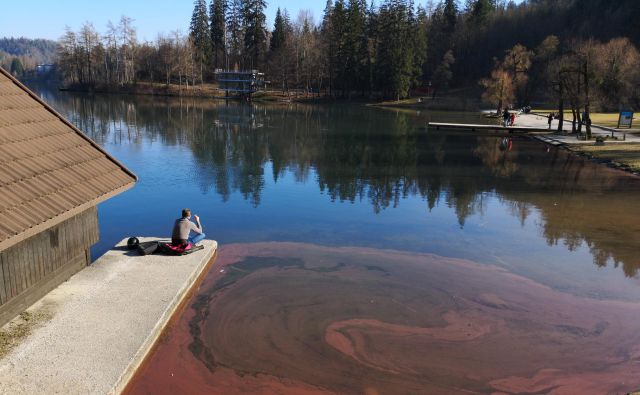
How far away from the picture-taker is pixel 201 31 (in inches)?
4540

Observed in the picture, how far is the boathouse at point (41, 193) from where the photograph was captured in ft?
27.0

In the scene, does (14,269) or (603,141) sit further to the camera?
(603,141)

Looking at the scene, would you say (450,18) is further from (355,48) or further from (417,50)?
(355,48)

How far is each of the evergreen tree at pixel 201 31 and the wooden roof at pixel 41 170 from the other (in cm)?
10586

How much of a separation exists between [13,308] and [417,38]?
88.6m

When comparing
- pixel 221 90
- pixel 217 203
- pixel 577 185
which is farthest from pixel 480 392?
pixel 221 90

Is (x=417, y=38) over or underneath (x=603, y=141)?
over

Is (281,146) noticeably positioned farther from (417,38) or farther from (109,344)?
(417,38)

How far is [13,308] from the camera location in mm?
8977

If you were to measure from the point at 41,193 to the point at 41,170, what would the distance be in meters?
0.82

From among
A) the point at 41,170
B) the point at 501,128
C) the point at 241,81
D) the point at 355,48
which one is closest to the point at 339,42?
the point at 355,48

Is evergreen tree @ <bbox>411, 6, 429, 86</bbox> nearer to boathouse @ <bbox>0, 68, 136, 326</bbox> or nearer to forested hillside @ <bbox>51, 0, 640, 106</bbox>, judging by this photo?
forested hillside @ <bbox>51, 0, 640, 106</bbox>

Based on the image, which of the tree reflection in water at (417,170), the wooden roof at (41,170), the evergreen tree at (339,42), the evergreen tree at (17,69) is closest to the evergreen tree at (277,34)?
the evergreen tree at (339,42)

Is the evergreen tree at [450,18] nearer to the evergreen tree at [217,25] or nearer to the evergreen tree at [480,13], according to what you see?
the evergreen tree at [480,13]
